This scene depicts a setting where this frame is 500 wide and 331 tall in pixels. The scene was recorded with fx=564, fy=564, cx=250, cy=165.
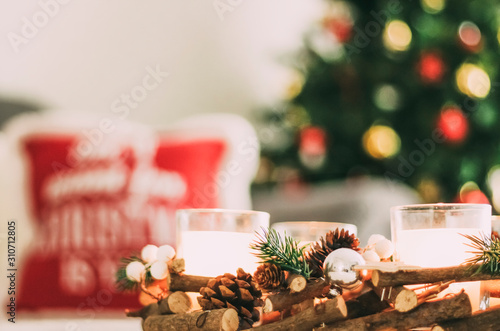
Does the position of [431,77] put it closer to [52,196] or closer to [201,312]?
[52,196]

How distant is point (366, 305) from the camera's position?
0.60m

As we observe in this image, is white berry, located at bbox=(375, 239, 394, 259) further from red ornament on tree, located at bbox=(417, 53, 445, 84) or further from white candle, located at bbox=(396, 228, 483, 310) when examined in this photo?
red ornament on tree, located at bbox=(417, 53, 445, 84)

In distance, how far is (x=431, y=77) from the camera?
2045 millimetres

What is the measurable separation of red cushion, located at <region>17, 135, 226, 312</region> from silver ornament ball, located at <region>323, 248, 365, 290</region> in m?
0.88

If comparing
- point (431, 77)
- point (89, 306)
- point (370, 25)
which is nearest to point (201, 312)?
point (89, 306)

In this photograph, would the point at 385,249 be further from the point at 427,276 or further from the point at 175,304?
the point at 175,304

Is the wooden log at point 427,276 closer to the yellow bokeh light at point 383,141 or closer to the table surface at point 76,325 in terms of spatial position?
the table surface at point 76,325

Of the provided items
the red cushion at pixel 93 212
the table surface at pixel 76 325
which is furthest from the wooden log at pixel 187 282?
the red cushion at pixel 93 212

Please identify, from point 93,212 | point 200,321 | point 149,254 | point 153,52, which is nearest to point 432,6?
point 153,52

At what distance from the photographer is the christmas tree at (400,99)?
78.5 inches

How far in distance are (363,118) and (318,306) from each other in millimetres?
1664

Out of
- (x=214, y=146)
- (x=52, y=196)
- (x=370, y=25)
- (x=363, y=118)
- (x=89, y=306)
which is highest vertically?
(x=370, y=25)

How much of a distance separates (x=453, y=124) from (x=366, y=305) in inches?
61.0

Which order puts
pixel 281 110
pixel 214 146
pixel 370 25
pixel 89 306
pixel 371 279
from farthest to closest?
pixel 281 110
pixel 370 25
pixel 214 146
pixel 89 306
pixel 371 279
